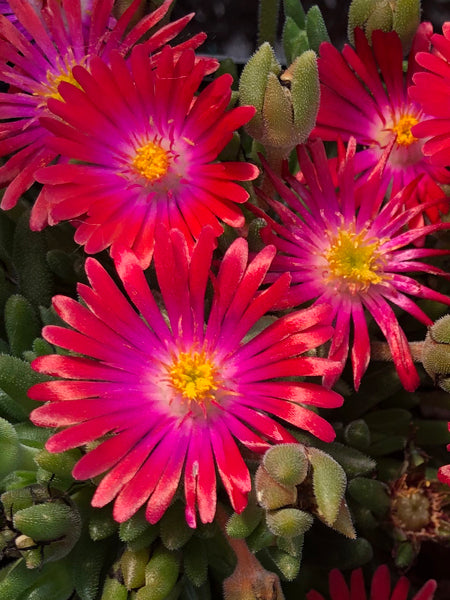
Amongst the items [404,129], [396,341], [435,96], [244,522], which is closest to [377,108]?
[404,129]

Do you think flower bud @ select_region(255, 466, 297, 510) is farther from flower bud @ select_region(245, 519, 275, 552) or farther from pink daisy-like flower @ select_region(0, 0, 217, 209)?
pink daisy-like flower @ select_region(0, 0, 217, 209)

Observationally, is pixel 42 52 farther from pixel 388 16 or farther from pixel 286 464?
pixel 286 464

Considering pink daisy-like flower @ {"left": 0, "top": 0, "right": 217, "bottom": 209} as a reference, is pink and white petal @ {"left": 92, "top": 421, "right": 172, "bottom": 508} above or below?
below

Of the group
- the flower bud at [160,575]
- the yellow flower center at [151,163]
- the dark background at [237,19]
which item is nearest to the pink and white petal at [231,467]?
the flower bud at [160,575]

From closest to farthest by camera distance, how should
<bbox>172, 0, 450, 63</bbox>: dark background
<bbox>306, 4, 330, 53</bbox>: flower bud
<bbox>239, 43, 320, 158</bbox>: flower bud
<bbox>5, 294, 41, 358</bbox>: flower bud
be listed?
<bbox>239, 43, 320, 158</bbox>: flower bud → <bbox>5, 294, 41, 358</bbox>: flower bud → <bbox>306, 4, 330, 53</bbox>: flower bud → <bbox>172, 0, 450, 63</bbox>: dark background

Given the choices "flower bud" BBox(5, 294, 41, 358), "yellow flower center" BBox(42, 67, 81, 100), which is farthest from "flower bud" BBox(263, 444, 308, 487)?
"yellow flower center" BBox(42, 67, 81, 100)

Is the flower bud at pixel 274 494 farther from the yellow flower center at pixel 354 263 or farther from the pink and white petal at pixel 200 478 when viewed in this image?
the yellow flower center at pixel 354 263

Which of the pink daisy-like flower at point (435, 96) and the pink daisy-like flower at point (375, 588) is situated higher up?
the pink daisy-like flower at point (435, 96)
